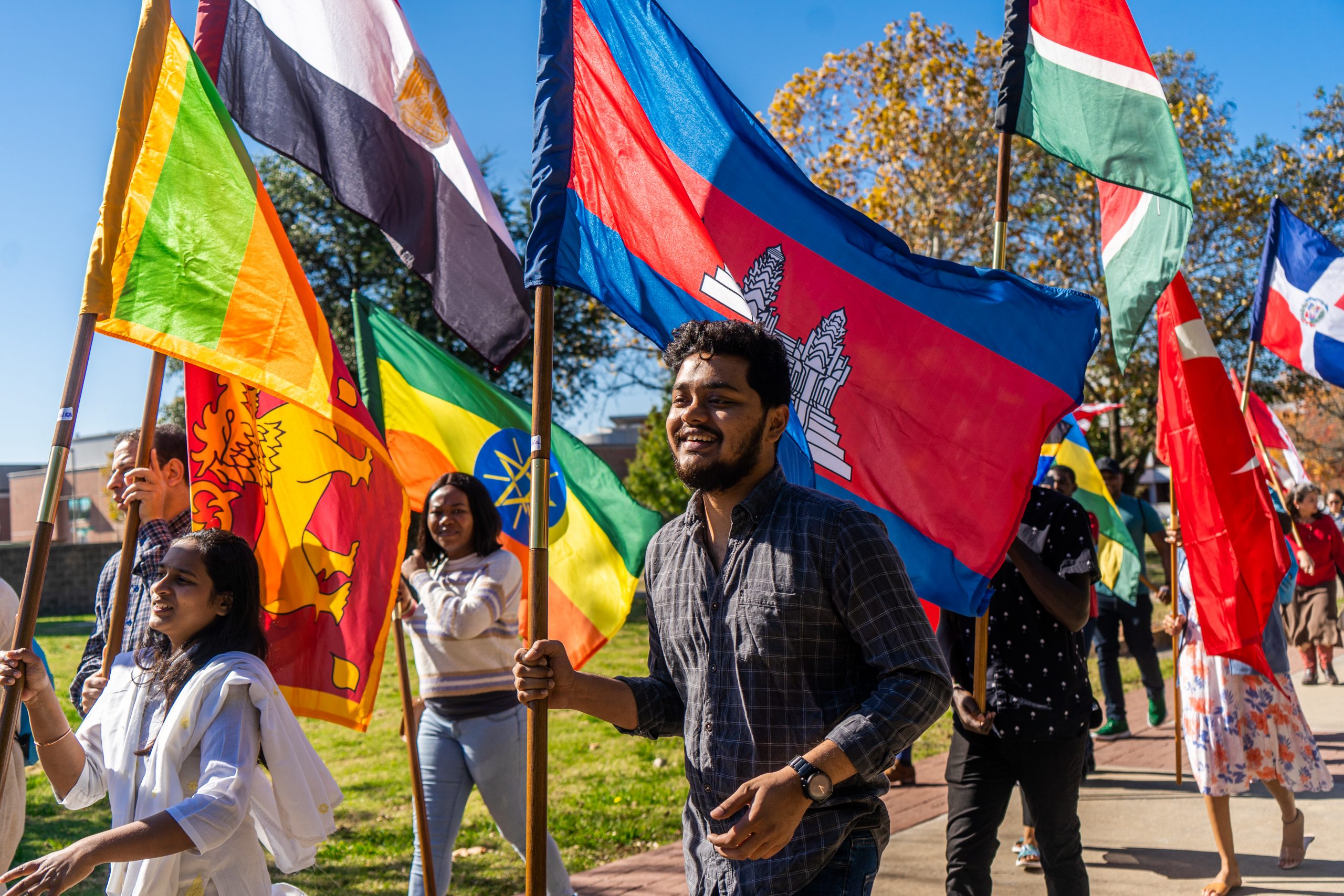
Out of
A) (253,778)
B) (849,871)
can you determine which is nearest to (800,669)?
(849,871)

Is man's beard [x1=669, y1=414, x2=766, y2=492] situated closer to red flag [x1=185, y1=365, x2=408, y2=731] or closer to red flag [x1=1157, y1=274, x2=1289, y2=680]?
red flag [x1=185, y1=365, x2=408, y2=731]

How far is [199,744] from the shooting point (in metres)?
3.01

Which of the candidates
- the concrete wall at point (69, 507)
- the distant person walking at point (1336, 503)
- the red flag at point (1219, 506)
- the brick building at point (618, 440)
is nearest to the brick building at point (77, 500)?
the concrete wall at point (69, 507)

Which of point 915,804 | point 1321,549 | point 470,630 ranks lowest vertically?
point 915,804

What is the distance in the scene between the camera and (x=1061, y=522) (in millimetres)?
4207

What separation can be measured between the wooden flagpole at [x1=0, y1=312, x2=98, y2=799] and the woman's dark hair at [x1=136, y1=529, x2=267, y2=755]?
1.10 feet

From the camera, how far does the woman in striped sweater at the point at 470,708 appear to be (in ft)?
15.7

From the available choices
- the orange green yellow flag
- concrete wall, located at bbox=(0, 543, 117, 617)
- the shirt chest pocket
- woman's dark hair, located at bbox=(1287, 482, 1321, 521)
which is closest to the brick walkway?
woman's dark hair, located at bbox=(1287, 482, 1321, 521)

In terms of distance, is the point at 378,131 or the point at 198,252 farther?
the point at 378,131

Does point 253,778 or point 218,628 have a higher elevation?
point 218,628

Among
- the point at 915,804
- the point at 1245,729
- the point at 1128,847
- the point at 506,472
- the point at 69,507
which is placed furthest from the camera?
the point at 69,507

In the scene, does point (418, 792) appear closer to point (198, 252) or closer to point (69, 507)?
point (198, 252)

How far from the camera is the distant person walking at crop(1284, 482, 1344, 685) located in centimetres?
1126

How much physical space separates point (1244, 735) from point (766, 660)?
4.30 meters
